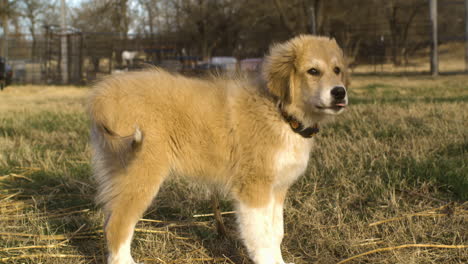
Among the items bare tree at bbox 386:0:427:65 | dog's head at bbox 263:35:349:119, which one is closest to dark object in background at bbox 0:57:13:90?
dog's head at bbox 263:35:349:119

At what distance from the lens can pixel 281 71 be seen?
10.5 feet

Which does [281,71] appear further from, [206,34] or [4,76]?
[206,34]

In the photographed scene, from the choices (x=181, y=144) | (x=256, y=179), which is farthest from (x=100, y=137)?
(x=256, y=179)

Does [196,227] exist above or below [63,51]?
below

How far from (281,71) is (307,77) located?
0.68 ft

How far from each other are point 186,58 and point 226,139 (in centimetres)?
1752

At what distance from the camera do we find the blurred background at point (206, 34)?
2036cm

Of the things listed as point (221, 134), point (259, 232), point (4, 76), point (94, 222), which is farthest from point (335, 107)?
point (4, 76)

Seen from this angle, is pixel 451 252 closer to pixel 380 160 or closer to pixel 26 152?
pixel 380 160

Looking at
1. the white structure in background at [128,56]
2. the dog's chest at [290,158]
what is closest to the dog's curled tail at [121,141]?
the dog's chest at [290,158]

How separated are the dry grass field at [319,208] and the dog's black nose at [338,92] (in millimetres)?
1049

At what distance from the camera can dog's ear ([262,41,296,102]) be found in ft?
10.4

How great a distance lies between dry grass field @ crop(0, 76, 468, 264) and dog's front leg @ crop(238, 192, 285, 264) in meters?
0.27

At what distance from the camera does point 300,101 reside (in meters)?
3.25
